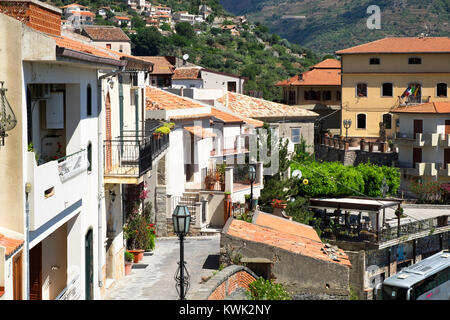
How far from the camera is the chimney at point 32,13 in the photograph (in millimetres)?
13375

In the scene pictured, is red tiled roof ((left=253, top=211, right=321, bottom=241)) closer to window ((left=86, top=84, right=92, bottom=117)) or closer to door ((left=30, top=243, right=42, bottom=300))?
window ((left=86, top=84, right=92, bottom=117))

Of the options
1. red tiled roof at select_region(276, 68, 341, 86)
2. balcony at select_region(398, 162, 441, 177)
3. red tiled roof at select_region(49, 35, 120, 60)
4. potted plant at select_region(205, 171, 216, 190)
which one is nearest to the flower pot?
red tiled roof at select_region(49, 35, 120, 60)

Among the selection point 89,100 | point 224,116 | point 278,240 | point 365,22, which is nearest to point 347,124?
point 224,116

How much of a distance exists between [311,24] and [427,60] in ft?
432

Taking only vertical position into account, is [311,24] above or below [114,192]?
above

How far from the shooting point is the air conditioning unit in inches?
553

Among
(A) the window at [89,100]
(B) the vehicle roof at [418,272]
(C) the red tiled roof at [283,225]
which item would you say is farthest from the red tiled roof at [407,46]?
(A) the window at [89,100]

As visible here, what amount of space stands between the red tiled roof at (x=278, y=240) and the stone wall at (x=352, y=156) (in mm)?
33712

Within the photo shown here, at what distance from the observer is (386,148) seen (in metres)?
59.4

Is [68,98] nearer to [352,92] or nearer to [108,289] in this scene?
[108,289]

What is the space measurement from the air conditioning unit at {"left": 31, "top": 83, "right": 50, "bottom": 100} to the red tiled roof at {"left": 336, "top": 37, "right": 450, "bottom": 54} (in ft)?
176

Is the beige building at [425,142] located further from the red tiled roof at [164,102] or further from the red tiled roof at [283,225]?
the red tiled roof at [283,225]
